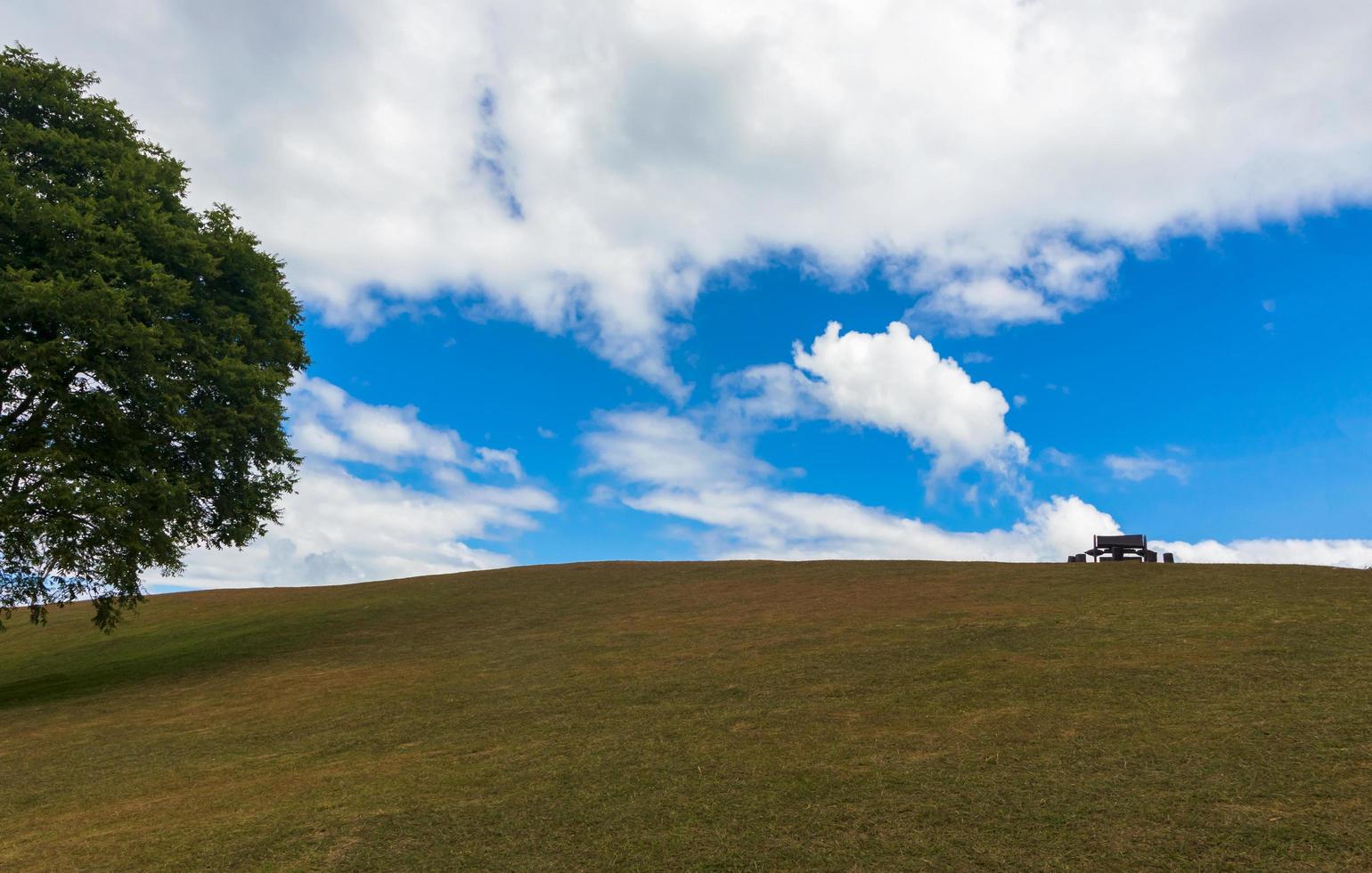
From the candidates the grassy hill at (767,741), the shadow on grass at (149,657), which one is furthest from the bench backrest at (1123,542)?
the shadow on grass at (149,657)

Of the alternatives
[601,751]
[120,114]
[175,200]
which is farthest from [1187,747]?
[120,114]

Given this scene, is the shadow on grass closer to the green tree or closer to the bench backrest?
the green tree

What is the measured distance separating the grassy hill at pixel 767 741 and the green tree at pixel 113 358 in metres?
4.86

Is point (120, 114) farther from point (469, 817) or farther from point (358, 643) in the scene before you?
point (469, 817)

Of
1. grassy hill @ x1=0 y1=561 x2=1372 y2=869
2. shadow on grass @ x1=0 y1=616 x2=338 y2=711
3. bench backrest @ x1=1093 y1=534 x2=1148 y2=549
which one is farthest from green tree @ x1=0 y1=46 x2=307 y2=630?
bench backrest @ x1=1093 y1=534 x2=1148 y2=549

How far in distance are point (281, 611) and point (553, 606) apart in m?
15.1

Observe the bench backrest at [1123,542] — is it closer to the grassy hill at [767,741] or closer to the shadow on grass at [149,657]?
the grassy hill at [767,741]

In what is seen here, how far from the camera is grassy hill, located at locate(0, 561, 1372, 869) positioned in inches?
340

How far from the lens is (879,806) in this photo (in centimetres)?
926

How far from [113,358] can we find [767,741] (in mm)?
22811

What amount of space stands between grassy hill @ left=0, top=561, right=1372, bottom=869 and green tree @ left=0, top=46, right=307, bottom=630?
4.86 meters

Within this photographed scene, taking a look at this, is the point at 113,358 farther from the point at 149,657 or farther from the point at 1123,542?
the point at 1123,542

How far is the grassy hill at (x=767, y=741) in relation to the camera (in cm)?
863

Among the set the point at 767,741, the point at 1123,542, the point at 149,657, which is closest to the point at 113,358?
the point at 149,657
